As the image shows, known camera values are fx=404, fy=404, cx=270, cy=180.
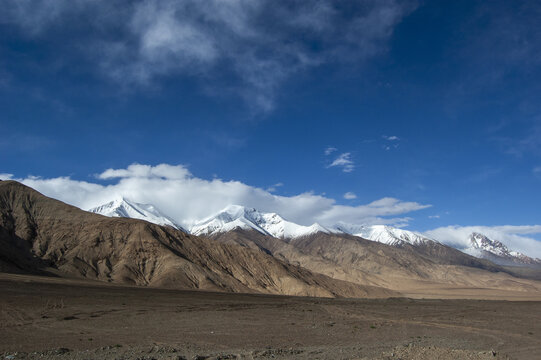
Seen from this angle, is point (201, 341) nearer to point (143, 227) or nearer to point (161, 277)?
point (161, 277)

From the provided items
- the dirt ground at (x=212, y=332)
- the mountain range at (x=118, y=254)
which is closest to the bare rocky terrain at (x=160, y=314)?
the dirt ground at (x=212, y=332)

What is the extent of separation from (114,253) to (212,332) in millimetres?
65450

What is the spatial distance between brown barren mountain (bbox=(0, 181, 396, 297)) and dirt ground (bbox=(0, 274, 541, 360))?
29431 millimetres

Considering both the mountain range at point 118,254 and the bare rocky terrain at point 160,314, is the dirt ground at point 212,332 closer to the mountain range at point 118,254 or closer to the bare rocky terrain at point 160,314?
the bare rocky terrain at point 160,314

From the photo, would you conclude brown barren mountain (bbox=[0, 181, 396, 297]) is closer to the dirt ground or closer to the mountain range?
the mountain range

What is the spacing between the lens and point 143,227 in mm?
98562

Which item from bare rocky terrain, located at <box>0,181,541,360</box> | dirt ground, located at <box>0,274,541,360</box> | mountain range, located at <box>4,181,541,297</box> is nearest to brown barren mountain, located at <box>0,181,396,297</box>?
mountain range, located at <box>4,181,541,297</box>

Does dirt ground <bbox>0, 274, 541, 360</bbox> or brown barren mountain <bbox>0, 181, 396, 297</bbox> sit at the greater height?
brown barren mountain <bbox>0, 181, 396, 297</bbox>

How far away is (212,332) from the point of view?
29.9 metres

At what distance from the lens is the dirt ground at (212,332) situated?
20.4m

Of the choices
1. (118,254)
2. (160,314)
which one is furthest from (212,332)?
(118,254)

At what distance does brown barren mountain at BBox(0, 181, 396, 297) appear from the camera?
255 feet

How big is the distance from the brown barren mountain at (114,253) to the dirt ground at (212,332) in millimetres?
29431

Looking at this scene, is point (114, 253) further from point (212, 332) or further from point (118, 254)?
point (212, 332)
